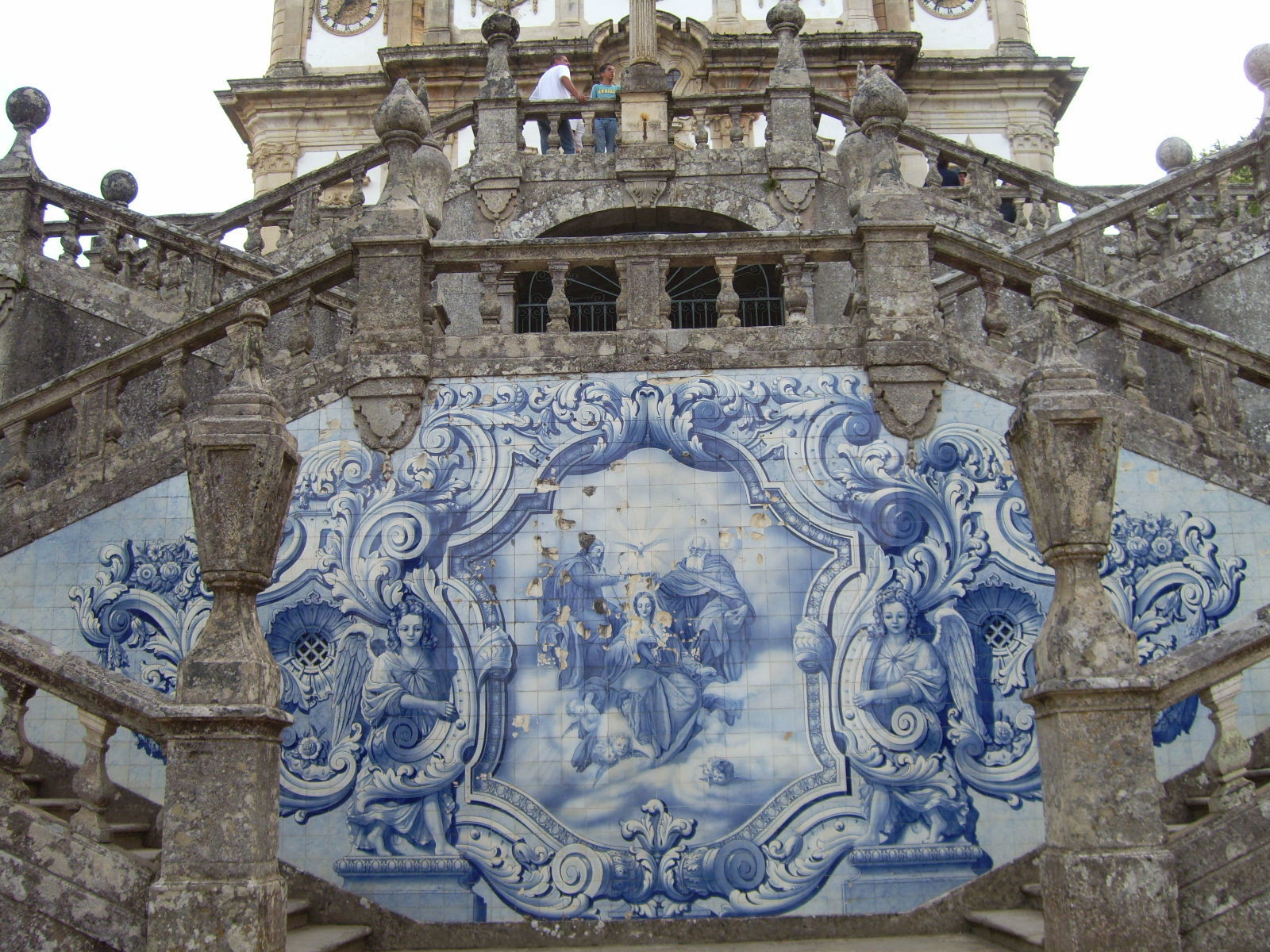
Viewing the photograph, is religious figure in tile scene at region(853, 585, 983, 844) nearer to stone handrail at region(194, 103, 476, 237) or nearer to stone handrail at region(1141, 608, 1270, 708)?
stone handrail at region(1141, 608, 1270, 708)

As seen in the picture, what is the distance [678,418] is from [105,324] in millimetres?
6165

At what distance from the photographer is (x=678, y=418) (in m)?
7.79

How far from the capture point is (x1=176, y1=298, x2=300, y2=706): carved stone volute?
5480 mm

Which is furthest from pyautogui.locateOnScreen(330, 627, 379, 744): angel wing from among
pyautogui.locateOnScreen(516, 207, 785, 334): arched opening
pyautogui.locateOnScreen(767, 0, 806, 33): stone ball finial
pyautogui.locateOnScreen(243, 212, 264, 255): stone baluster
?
pyautogui.locateOnScreen(767, 0, 806, 33): stone ball finial

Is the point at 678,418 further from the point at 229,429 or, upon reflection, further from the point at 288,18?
the point at 288,18

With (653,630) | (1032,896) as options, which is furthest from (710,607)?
(1032,896)

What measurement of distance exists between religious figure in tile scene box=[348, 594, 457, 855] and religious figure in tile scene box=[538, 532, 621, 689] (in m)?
0.66

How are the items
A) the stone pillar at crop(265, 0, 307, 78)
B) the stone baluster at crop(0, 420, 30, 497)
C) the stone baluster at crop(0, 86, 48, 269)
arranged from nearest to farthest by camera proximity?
the stone baluster at crop(0, 420, 30, 497) → the stone baluster at crop(0, 86, 48, 269) → the stone pillar at crop(265, 0, 307, 78)

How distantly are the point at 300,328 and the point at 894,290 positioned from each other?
3905 millimetres

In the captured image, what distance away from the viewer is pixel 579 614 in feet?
24.3

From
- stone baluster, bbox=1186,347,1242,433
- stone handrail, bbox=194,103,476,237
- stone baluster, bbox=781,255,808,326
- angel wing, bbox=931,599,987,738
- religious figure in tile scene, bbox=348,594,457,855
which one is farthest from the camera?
stone handrail, bbox=194,103,476,237

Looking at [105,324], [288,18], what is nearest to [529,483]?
[105,324]

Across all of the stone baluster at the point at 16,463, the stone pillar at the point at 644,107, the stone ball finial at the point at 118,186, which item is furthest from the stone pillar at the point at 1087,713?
the stone ball finial at the point at 118,186

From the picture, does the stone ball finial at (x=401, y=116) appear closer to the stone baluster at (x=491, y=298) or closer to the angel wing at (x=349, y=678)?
the stone baluster at (x=491, y=298)
